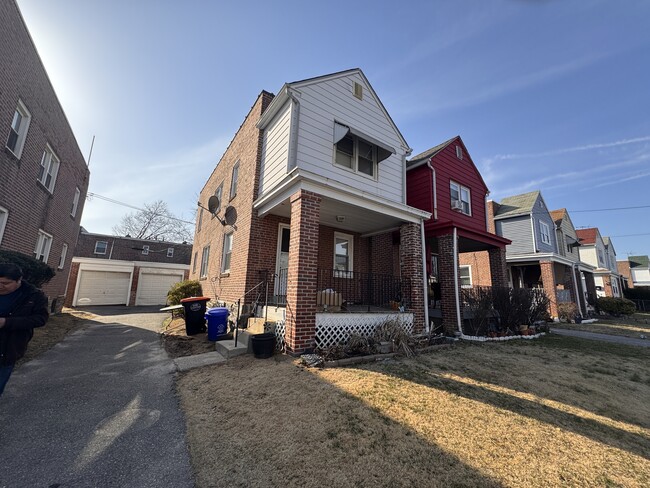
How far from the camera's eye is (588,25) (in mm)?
7523

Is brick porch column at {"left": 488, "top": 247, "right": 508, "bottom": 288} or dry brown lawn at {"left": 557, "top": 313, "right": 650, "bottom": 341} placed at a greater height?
brick porch column at {"left": 488, "top": 247, "right": 508, "bottom": 288}

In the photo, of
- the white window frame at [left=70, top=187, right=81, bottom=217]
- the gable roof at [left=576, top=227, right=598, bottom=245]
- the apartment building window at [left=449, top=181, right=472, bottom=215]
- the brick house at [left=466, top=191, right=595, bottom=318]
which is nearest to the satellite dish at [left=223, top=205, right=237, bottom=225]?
the apartment building window at [left=449, top=181, right=472, bottom=215]

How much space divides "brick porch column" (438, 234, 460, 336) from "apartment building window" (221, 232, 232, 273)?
7843mm

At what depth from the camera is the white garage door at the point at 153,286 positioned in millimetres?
Answer: 21953

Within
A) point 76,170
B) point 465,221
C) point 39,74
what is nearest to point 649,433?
point 465,221

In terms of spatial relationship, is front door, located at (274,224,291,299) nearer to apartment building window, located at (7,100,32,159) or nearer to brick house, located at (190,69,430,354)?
brick house, located at (190,69,430,354)

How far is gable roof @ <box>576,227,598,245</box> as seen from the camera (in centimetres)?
2830

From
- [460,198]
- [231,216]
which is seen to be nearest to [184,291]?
[231,216]

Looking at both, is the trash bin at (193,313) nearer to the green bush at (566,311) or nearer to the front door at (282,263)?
the front door at (282,263)

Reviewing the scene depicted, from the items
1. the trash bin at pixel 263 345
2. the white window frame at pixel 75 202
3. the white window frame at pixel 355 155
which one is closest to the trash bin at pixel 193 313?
the trash bin at pixel 263 345

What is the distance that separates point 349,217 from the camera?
911 cm

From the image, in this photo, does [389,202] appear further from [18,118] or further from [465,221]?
[18,118]

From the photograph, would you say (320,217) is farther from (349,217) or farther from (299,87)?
(299,87)

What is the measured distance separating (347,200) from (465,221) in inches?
287
